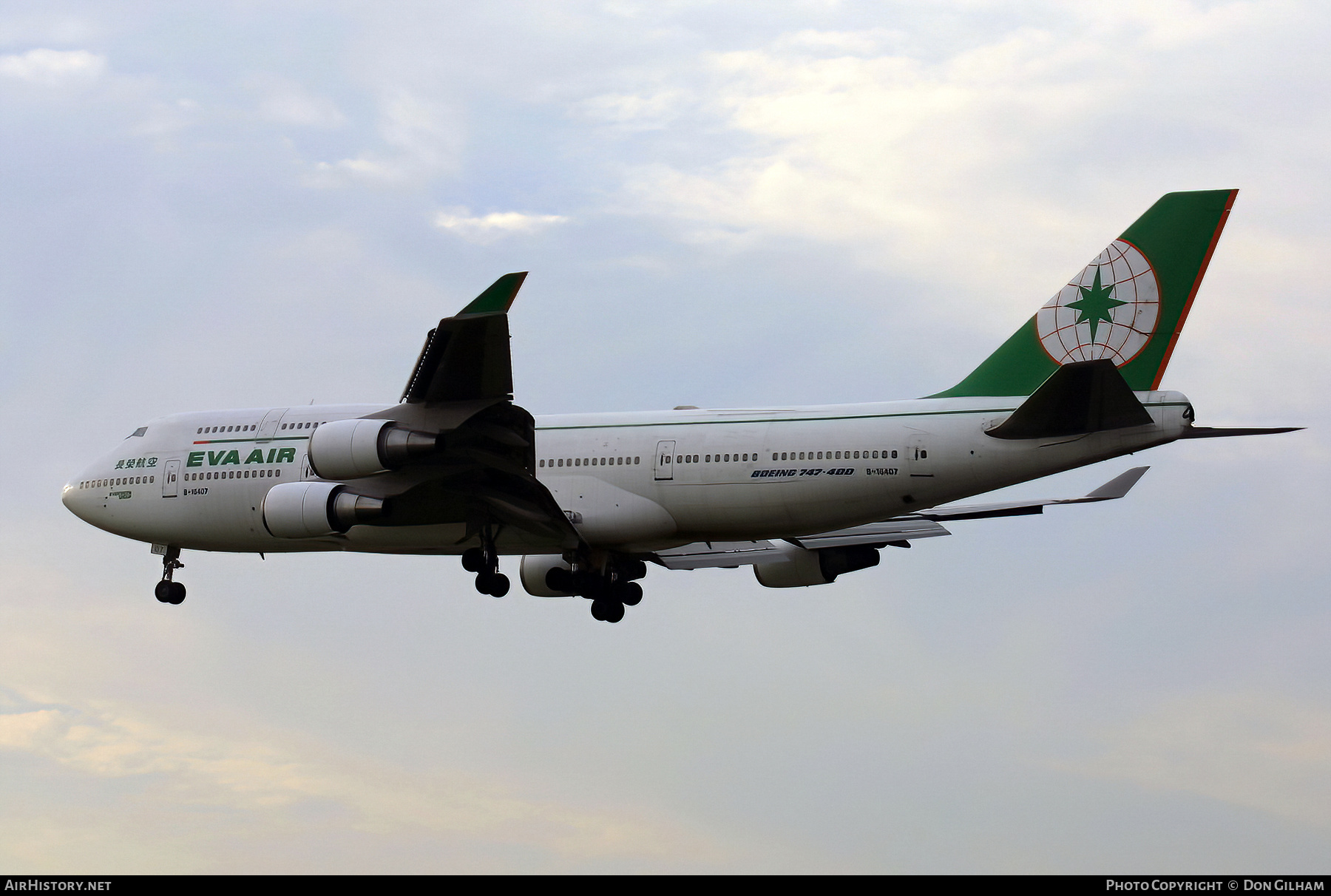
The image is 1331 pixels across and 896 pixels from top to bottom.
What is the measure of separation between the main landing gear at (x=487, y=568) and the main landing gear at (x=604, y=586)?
2.52 m

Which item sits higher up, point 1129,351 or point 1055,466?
point 1129,351

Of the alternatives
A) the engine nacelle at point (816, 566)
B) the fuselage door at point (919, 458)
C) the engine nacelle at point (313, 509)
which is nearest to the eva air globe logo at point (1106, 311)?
the fuselage door at point (919, 458)

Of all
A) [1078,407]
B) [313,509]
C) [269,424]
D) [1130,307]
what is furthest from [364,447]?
[1130,307]

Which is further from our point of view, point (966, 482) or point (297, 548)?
point (297, 548)

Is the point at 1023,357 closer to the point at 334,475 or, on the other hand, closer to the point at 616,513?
the point at 616,513

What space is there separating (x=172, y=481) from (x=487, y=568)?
22.7ft

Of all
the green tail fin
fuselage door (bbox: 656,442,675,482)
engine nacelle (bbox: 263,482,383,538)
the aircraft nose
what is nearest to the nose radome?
the aircraft nose

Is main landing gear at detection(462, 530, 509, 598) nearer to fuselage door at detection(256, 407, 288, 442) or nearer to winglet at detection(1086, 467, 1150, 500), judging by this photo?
fuselage door at detection(256, 407, 288, 442)

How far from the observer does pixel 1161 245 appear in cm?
2283

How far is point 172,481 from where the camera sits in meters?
27.8
